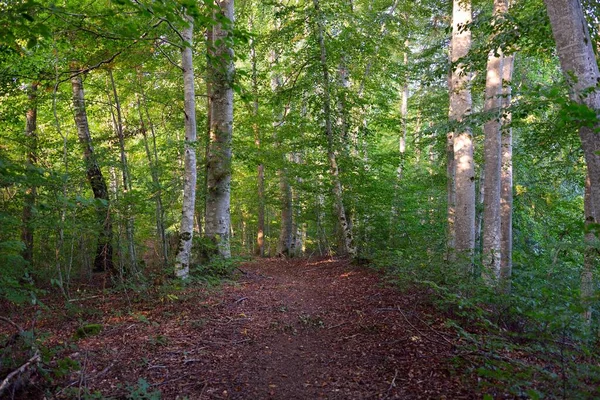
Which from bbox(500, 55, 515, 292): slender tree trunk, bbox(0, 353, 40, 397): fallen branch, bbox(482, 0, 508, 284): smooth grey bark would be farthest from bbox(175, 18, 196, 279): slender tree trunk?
→ bbox(500, 55, 515, 292): slender tree trunk

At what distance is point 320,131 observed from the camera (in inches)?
469

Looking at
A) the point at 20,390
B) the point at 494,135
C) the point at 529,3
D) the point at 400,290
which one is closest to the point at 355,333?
the point at 400,290

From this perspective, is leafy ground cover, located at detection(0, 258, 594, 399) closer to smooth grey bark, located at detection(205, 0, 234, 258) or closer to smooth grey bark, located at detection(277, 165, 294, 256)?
smooth grey bark, located at detection(205, 0, 234, 258)

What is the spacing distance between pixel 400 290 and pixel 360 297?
78 cm

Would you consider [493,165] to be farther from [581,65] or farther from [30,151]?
[30,151]

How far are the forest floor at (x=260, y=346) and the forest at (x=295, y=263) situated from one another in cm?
3

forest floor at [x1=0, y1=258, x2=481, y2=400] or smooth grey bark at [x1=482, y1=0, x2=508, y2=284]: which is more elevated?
smooth grey bark at [x1=482, y1=0, x2=508, y2=284]

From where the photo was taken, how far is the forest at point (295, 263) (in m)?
3.40

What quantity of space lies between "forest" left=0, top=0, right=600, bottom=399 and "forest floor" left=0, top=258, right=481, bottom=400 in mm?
32

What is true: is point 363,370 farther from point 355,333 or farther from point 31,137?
point 31,137

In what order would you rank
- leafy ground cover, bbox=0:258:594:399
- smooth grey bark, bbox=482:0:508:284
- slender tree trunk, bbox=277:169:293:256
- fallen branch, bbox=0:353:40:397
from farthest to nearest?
slender tree trunk, bbox=277:169:293:256, smooth grey bark, bbox=482:0:508:284, leafy ground cover, bbox=0:258:594:399, fallen branch, bbox=0:353:40:397

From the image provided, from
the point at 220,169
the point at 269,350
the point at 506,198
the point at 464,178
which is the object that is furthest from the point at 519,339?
the point at 506,198

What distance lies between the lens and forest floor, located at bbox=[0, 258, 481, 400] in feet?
11.6

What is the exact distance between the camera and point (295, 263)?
13.4 meters
